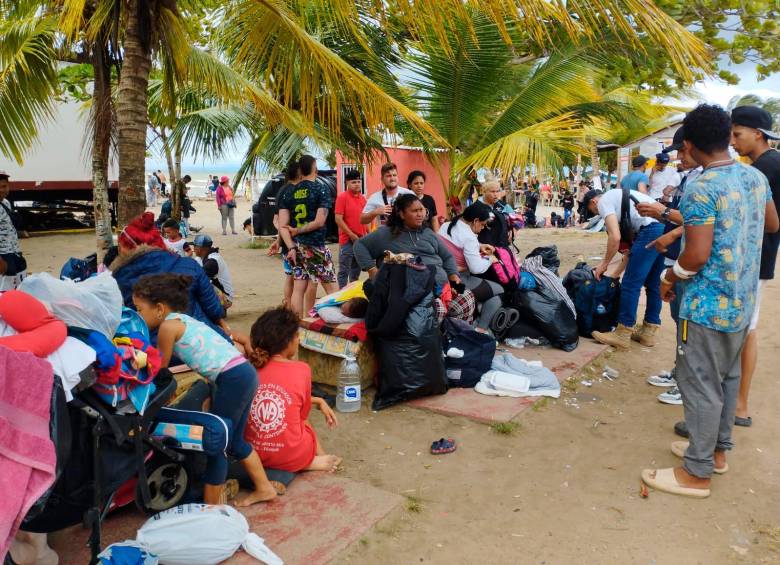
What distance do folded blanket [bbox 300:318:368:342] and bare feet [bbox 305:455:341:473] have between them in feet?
4.04

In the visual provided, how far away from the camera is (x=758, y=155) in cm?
384

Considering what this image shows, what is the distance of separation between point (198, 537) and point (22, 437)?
88 cm

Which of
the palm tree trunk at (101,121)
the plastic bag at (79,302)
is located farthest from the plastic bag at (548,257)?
the plastic bag at (79,302)

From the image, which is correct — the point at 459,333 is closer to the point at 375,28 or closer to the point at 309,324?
the point at 309,324

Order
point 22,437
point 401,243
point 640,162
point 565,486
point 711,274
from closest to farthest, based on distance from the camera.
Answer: point 22,437
point 711,274
point 565,486
point 401,243
point 640,162

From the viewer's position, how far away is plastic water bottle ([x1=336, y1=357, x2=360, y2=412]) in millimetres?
4438

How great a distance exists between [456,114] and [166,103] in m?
3.98

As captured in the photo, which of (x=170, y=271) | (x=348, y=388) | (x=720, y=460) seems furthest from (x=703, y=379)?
(x=170, y=271)

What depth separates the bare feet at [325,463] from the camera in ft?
11.5

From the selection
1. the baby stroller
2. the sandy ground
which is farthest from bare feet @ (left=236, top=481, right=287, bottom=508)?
the baby stroller

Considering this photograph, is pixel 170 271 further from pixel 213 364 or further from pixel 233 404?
pixel 233 404

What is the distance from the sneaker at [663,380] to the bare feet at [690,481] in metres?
1.77

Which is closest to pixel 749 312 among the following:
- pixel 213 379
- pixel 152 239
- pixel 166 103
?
pixel 213 379

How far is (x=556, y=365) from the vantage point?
5.42 metres
